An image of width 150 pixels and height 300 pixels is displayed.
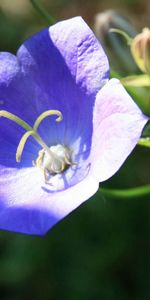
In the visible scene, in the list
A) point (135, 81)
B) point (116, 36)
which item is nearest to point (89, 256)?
point (116, 36)

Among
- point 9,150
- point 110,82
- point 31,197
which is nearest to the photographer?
point 110,82

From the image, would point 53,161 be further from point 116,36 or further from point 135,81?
point 116,36

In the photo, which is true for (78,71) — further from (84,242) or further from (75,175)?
(84,242)

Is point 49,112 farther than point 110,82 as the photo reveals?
Yes

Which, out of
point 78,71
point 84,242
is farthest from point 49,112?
point 84,242

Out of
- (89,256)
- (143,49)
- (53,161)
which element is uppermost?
(143,49)

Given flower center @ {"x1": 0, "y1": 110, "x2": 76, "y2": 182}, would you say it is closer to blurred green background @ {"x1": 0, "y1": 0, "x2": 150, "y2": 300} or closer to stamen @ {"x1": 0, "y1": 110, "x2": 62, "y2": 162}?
stamen @ {"x1": 0, "y1": 110, "x2": 62, "y2": 162}

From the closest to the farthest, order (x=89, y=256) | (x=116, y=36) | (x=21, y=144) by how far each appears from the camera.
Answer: (x=21, y=144)
(x=116, y=36)
(x=89, y=256)
